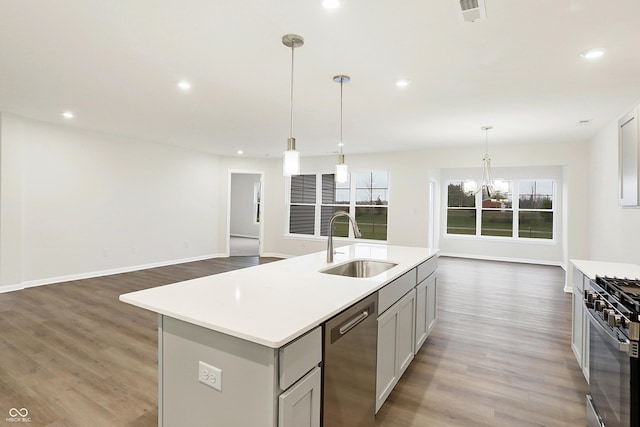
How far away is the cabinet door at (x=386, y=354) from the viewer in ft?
6.57

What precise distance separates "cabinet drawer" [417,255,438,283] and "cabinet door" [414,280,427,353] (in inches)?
2.4

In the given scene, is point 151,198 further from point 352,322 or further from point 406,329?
point 352,322

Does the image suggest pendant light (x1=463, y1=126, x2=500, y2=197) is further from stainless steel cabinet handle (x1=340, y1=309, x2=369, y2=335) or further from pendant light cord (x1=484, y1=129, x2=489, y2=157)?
stainless steel cabinet handle (x1=340, y1=309, x2=369, y2=335)

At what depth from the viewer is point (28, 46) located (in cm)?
258

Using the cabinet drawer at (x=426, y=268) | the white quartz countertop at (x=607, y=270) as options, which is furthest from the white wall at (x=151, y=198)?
the cabinet drawer at (x=426, y=268)

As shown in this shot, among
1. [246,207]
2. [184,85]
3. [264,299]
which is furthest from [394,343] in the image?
[246,207]

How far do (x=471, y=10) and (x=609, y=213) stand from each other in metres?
3.90

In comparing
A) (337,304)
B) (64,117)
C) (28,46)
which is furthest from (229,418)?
(64,117)

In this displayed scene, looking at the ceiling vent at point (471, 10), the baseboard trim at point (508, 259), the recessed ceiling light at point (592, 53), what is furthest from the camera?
the baseboard trim at point (508, 259)

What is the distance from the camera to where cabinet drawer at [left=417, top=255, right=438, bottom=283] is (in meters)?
2.83

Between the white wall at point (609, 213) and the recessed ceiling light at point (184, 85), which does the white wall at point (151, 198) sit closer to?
the white wall at point (609, 213)

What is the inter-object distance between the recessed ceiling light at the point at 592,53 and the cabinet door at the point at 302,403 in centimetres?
294

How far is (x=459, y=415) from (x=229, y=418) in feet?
5.25

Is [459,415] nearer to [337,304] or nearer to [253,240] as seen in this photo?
[337,304]
